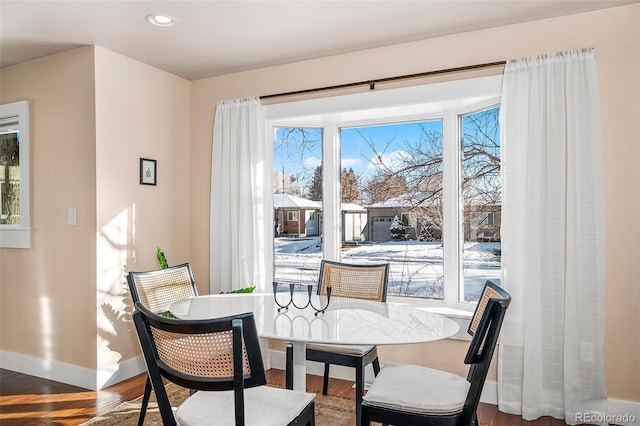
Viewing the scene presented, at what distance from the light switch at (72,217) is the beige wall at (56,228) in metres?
0.04

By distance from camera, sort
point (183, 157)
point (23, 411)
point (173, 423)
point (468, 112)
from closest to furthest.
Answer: point (173, 423) < point (23, 411) < point (468, 112) < point (183, 157)

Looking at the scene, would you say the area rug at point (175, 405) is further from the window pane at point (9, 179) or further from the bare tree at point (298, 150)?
the window pane at point (9, 179)

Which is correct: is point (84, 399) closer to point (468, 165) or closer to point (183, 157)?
point (183, 157)

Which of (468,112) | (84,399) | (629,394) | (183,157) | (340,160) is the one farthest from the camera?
(183,157)

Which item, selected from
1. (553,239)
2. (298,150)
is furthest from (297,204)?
(553,239)

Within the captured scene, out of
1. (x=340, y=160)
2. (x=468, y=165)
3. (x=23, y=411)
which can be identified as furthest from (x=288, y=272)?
(x=23, y=411)

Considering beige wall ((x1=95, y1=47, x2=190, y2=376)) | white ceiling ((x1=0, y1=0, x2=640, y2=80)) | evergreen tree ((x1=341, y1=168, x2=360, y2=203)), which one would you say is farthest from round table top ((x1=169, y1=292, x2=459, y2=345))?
white ceiling ((x1=0, y1=0, x2=640, y2=80))

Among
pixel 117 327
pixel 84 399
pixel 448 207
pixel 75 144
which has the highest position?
pixel 75 144

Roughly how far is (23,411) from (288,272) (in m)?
2.02

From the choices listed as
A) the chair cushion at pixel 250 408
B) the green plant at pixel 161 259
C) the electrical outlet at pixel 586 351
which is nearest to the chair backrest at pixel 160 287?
the green plant at pixel 161 259

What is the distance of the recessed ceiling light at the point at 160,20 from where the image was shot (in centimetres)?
276

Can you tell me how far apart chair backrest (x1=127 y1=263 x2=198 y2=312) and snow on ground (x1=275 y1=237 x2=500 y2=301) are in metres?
1.08

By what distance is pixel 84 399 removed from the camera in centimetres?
306

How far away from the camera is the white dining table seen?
6.22ft
